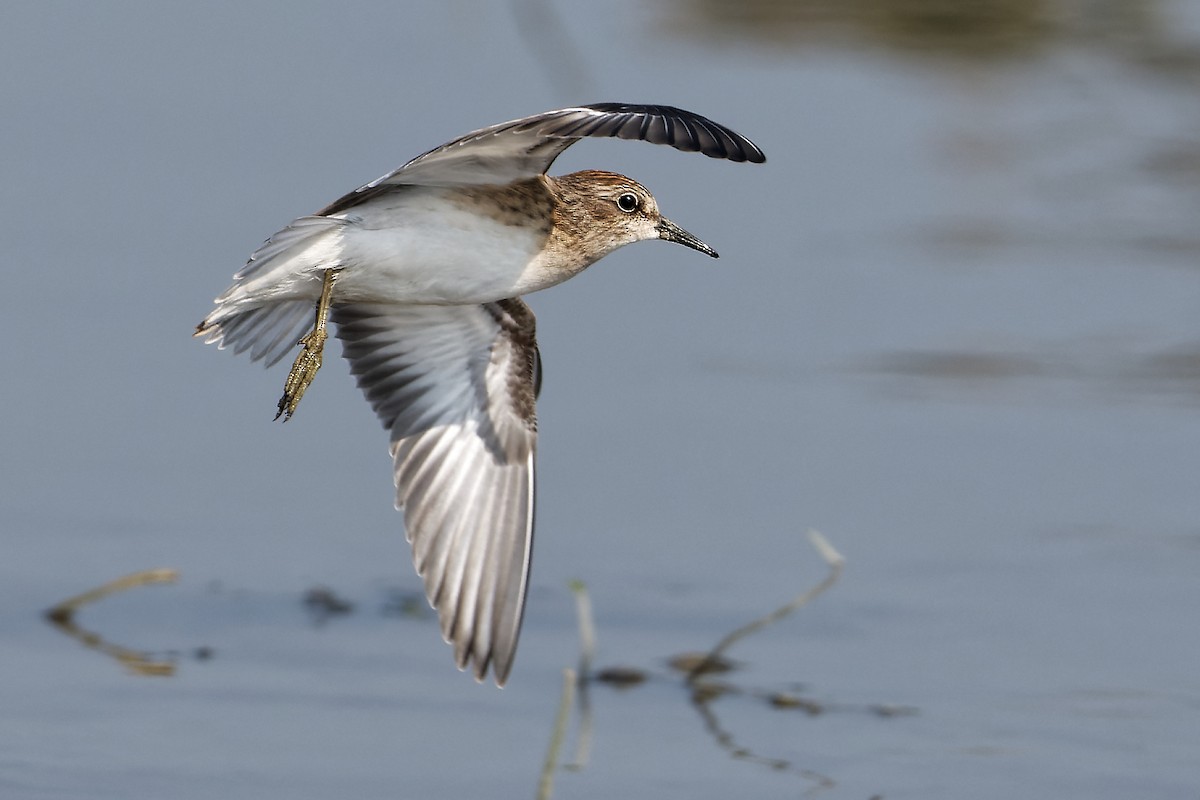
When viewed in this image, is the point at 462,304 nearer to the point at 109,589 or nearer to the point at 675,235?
the point at 675,235

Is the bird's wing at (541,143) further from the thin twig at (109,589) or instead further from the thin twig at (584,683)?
the thin twig at (109,589)

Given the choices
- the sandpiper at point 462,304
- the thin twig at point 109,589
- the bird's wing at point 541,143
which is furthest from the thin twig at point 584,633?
the thin twig at point 109,589

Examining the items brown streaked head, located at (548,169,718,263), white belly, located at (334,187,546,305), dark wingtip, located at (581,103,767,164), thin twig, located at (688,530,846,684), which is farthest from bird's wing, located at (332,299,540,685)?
dark wingtip, located at (581,103,767,164)

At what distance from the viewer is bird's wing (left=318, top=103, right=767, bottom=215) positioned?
6523mm

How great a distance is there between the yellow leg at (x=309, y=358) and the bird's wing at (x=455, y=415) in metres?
0.89

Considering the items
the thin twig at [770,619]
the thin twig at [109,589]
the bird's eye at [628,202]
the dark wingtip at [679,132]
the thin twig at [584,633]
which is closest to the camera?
the dark wingtip at [679,132]

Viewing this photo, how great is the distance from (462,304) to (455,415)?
917 millimetres

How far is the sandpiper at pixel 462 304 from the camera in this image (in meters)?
7.18

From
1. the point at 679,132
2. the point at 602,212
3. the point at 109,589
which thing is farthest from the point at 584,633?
the point at 679,132

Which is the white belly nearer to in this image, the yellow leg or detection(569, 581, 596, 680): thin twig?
the yellow leg

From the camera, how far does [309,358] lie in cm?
757

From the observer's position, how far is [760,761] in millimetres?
8516

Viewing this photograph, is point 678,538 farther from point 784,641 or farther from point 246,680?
point 246,680

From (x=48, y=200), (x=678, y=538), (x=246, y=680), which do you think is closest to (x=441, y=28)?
(x=48, y=200)
